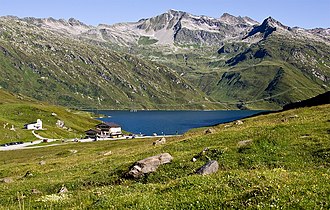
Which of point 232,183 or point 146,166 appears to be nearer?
point 232,183

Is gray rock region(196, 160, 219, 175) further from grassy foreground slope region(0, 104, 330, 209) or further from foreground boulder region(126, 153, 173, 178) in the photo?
foreground boulder region(126, 153, 173, 178)

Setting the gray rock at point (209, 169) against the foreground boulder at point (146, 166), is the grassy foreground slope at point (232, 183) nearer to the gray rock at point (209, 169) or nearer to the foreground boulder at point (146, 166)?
the foreground boulder at point (146, 166)

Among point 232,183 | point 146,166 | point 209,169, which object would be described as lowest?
point 146,166

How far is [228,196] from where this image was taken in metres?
15.6

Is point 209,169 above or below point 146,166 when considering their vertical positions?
above

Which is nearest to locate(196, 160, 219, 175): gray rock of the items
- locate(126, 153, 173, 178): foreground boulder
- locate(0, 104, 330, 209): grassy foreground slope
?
locate(0, 104, 330, 209): grassy foreground slope

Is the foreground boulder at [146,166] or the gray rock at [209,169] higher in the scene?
the gray rock at [209,169]

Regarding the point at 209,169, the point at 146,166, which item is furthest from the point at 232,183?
the point at 146,166

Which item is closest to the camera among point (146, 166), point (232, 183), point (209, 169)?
point (232, 183)

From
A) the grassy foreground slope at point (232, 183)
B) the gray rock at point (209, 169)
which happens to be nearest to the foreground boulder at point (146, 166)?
the grassy foreground slope at point (232, 183)

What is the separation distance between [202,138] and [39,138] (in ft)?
557

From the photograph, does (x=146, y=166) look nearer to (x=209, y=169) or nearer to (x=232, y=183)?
(x=209, y=169)

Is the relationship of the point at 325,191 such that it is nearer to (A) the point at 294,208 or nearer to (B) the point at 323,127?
(A) the point at 294,208

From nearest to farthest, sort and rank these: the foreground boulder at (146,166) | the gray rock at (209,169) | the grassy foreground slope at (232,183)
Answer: the grassy foreground slope at (232,183)
the gray rock at (209,169)
the foreground boulder at (146,166)
